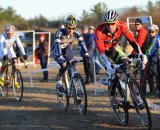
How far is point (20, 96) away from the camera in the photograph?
12.0 meters

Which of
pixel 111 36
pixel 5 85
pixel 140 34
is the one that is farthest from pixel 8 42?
pixel 111 36

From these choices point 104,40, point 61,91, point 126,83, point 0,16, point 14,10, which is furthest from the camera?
point 14,10

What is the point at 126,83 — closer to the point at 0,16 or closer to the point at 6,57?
the point at 6,57

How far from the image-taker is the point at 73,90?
9656 millimetres

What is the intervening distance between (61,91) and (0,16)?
81446mm

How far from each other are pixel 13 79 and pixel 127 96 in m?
5.09

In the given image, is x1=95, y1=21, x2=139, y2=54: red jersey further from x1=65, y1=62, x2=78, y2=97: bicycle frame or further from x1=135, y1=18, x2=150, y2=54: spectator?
x1=135, y1=18, x2=150, y2=54: spectator

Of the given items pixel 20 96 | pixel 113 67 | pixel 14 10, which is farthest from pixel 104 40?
pixel 14 10

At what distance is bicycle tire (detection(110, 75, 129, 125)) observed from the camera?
8.01 metres

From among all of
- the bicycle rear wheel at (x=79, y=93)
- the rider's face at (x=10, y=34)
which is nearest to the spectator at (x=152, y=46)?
the bicycle rear wheel at (x=79, y=93)

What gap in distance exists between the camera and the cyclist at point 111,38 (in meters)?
8.25

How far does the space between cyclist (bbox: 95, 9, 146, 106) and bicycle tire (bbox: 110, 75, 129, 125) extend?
12cm

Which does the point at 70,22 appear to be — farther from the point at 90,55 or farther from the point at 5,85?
the point at 90,55

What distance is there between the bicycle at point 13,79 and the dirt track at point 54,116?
219mm
